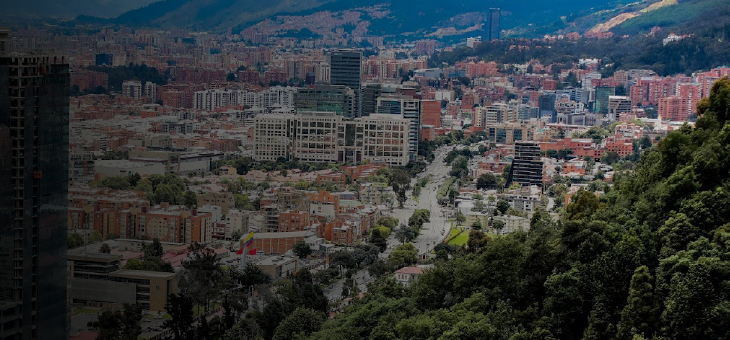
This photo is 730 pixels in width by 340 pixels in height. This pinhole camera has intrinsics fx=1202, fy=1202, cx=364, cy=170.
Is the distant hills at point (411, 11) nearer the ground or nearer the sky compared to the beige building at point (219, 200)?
nearer the sky

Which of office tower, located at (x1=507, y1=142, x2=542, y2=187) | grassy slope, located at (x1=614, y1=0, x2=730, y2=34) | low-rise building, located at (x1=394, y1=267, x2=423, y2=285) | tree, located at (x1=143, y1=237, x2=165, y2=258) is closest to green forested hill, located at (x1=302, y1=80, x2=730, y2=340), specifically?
low-rise building, located at (x1=394, y1=267, x2=423, y2=285)

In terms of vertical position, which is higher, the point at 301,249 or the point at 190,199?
the point at 190,199

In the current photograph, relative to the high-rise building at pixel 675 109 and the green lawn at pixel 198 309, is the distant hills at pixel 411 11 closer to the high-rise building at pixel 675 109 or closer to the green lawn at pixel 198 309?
the high-rise building at pixel 675 109

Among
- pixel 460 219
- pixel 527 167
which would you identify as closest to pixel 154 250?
pixel 460 219

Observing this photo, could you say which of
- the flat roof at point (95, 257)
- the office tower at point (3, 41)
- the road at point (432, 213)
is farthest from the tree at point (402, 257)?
the office tower at point (3, 41)

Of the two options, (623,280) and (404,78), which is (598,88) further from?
(623,280)

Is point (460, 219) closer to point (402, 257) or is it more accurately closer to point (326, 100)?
point (402, 257)
